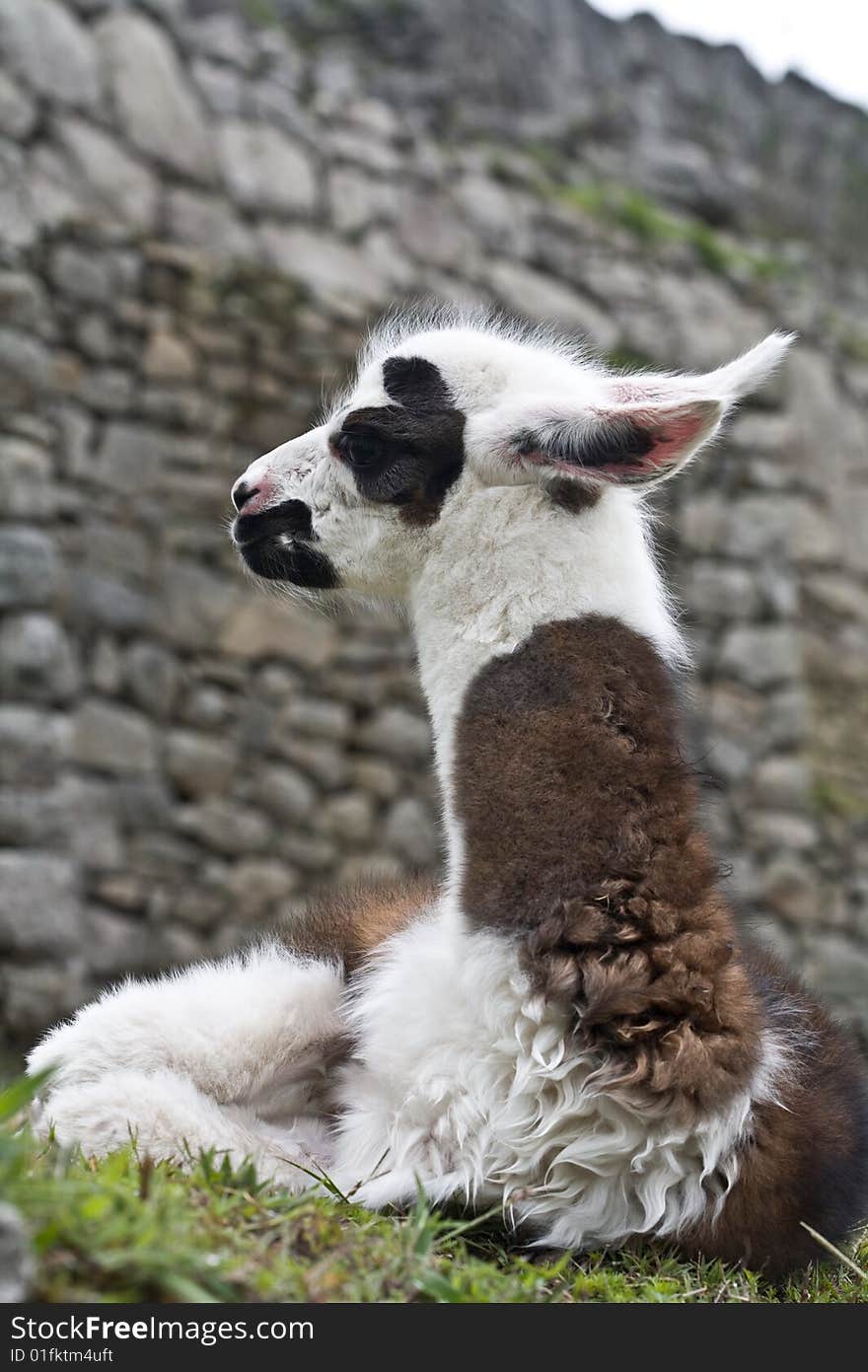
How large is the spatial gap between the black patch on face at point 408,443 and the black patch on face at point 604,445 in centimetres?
21

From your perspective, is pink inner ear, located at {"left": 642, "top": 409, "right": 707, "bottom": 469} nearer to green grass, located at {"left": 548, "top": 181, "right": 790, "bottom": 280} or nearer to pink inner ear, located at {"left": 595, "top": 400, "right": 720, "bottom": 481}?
pink inner ear, located at {"left": 595, "top": 400, "right": 720, "bottom": 481}

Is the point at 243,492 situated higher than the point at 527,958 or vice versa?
the point at 243,492

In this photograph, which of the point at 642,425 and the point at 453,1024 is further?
the point at 642,425

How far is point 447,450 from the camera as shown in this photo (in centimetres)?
274

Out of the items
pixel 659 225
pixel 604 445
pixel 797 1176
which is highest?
pixel 659 225

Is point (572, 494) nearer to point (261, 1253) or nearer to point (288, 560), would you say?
point (288, 560)

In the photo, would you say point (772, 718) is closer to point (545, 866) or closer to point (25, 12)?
point (25, 12)

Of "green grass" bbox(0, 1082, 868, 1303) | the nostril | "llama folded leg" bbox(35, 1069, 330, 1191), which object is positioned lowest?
"llama folded leg" bbox(35, 1069, 330, 1191)

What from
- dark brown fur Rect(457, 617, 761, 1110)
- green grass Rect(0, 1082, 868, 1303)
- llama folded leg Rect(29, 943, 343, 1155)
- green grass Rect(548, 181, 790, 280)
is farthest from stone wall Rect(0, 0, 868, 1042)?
green grass Rect(0, 1082, 868, 1303)

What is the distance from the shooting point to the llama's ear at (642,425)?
7.94ft

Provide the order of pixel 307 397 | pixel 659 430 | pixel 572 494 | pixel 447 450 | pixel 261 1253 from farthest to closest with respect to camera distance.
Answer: pixel 307 397
pixel 447 450
pixel 572 494
pixel 659 430
pixel 261 1253

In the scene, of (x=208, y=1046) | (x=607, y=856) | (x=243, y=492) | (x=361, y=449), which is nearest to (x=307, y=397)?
(x=243, y=492)

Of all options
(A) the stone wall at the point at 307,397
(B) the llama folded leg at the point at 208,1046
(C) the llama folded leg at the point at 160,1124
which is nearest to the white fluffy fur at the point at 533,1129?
(C) the llama folded leg at the point at 160,1124

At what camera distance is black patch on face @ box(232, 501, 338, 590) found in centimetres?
289
